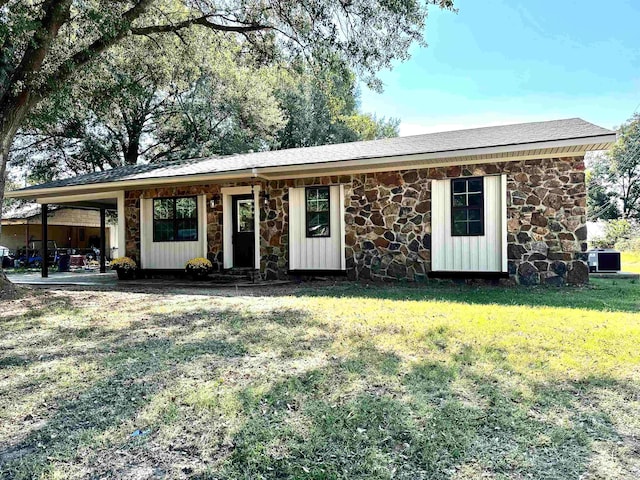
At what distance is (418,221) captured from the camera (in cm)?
919

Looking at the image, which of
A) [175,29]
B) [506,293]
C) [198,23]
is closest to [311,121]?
[198,23]

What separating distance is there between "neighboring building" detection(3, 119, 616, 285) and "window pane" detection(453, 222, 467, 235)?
0.07ft

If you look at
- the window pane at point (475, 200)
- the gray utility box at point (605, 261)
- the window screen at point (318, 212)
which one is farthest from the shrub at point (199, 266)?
the gray utility box at point (605, 261)

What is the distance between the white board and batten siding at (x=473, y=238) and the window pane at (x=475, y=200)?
12cm

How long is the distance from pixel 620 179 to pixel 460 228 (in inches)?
1205

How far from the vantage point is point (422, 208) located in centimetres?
913

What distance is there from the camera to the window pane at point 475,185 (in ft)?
28.6

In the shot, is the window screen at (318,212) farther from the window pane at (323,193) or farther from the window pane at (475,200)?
the window pane at (475,200)

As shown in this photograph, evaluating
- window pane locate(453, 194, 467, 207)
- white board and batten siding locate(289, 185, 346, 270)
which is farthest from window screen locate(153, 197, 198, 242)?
window pane locate(453, 194, 467, 207)

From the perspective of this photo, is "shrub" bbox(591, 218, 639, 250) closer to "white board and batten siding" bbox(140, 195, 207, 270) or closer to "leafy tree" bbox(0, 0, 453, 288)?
"leafy tree" bbox(0, 0, 453, 288)

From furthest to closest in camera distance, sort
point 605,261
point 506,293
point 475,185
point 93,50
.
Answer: point 605,261 → point 475,185 → point 93,50 → point 506,293

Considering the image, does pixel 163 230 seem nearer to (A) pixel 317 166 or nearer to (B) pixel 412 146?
(A) pixel 317 166

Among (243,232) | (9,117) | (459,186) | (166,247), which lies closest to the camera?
(9,117)

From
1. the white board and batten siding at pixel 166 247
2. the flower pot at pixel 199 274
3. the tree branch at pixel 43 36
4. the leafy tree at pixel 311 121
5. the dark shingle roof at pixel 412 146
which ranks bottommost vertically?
the flower pot at pixel 199 274
